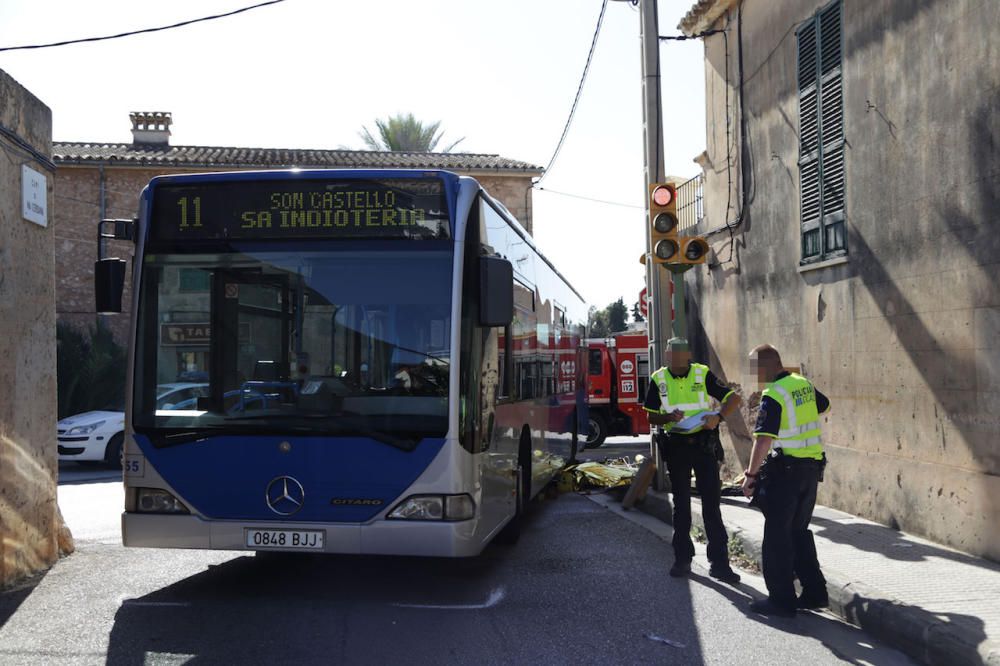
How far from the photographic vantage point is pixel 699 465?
7664mm

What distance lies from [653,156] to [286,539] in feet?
21.4

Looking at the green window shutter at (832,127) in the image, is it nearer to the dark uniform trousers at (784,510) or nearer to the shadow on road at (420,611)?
the shadow on road at (420,611)

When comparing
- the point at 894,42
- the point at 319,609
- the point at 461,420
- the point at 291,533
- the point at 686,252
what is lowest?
the point at 319,609

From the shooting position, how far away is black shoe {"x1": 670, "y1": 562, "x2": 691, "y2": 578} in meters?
7.60

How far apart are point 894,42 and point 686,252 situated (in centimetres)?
269

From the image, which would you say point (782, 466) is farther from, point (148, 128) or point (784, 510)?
point (148, 128)

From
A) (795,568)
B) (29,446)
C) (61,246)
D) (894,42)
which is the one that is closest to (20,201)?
(29,446)

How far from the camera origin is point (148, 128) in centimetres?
3148

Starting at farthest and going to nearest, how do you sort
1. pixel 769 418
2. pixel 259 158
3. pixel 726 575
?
pixel 259 158 < pixel 726 575 < pixel 769 418

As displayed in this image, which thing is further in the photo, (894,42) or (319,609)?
(894,42)

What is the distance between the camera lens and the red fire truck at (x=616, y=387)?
20906mm

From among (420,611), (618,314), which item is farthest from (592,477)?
(618,314)

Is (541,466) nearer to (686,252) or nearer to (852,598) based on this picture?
(686,252)

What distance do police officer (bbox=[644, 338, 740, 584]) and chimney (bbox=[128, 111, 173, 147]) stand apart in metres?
27.1
